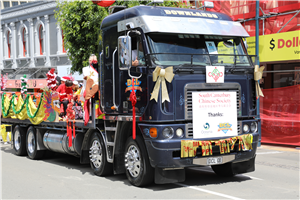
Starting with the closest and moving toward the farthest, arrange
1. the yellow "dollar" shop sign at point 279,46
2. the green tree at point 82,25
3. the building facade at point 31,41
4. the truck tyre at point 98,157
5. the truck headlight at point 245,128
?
the truck headlight at point 245,128 < the truck tyre at point 98,157 < the yellow "dollar" shop sign at point 279,46 < the green tree at point 82,25 < the building facade at point 31,41

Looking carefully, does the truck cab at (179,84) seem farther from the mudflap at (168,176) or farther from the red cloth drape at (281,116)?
the red cloth drape at (281,116)

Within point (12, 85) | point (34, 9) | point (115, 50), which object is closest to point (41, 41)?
point (34, 9)

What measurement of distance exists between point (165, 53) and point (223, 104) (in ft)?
4.72

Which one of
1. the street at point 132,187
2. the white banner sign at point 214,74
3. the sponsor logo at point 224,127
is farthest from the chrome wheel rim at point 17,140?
the white banner sign at point 214,74

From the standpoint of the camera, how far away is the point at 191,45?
7.59 meters

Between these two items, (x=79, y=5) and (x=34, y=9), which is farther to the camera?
(x=34, y=9)

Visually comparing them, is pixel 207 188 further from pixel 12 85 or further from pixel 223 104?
pixel 12 85

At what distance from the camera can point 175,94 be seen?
7.01m

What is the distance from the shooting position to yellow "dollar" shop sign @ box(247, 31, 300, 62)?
14.7 m

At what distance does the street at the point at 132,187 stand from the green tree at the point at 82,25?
8651 mm

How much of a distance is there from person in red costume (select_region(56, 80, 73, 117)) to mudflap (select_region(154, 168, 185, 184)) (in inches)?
166

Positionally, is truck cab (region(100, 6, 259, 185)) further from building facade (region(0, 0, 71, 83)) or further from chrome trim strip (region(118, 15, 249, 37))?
building facade (region(0, 0, 71, 83))

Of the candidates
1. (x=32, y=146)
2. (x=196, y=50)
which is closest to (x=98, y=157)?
(x=196, y=50)

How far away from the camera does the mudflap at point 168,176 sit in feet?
23.4
